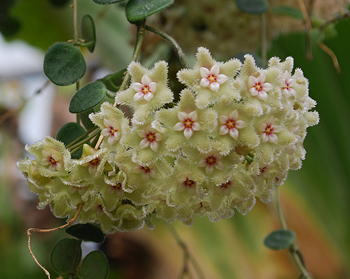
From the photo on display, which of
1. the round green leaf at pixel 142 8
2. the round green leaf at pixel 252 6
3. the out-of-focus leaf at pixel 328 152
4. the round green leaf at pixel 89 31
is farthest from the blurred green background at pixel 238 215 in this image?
the round green leaf at pixel 142 8

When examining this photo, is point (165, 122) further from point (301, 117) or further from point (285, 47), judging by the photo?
point (285, 47)

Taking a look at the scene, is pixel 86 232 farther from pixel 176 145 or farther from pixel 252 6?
pixel 252 6

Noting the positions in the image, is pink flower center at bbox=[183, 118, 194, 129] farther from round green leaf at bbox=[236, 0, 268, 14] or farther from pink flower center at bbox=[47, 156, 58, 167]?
round green leaf at bbox=[236, 0, 268, 14]

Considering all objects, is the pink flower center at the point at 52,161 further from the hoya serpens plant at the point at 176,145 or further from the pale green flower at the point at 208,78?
the pale green flower at the point at 208,78

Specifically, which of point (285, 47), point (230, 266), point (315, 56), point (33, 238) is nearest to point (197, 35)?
point (285, 47)

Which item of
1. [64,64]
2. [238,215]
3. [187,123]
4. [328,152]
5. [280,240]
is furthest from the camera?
Answer: [238,215]

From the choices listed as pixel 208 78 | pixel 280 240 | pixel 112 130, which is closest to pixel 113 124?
pixel 112 130
